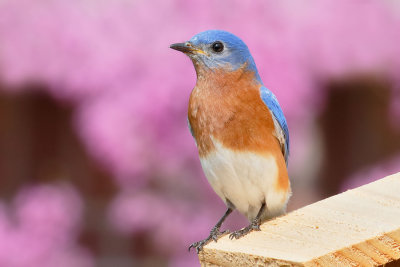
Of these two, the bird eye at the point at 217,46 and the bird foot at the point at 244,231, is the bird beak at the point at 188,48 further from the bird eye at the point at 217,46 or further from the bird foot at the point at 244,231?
the bird foot at the point at 244,231

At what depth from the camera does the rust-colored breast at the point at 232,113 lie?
2.57 m

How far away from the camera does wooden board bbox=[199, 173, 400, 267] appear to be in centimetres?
203

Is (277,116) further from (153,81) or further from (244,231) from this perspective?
(153,81)

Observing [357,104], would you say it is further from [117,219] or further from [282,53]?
[117,219]

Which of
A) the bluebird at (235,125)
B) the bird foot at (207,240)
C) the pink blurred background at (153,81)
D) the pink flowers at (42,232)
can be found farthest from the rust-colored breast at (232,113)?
the pink flowers at (42,232)

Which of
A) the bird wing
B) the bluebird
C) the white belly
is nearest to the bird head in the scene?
the bluebird

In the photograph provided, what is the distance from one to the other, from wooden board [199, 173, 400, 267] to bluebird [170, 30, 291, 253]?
23 centimetres

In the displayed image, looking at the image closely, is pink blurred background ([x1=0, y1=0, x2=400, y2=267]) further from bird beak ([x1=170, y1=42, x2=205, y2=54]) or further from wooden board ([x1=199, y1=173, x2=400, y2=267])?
wooden board ([x1=199, y1=173, x2=400, y2=267])

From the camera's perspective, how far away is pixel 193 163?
13.8 feet

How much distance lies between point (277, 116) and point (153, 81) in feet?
5.10

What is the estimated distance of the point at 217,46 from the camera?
8.43 feet

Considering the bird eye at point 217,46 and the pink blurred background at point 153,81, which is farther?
the pink blurred background at point 153,81


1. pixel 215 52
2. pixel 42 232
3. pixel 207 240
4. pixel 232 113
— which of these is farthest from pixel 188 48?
pixel 42 232

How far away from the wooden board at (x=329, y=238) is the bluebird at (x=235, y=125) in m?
0.23
